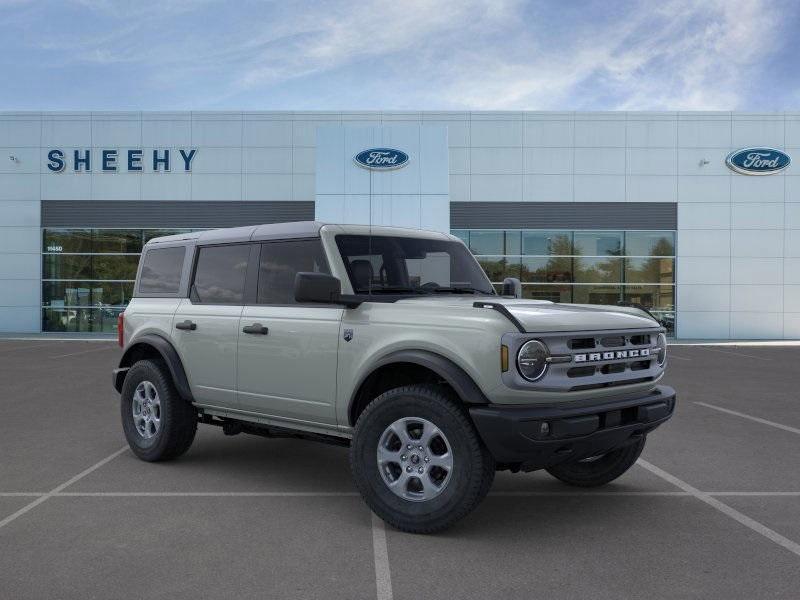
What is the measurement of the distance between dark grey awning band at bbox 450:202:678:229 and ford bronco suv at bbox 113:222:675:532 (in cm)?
2069

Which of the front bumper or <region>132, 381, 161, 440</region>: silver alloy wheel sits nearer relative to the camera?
the front bumper

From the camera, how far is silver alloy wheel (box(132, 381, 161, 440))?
6051mm

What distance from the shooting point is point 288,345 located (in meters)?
5.05

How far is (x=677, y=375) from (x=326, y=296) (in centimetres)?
1103

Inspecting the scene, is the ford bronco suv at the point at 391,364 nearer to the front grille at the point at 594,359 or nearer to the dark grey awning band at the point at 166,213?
the front grille at the point at 594,359

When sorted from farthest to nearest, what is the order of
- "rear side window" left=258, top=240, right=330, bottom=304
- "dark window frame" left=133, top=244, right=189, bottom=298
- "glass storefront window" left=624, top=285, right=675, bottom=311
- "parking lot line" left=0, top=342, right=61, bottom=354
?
"glass storefront window" left=624, top=285, right=675, bottom=311, "parking lot line" left=0, top=342, right=61, bottom=354, "dark window frame" left=133, top=244, right=189, bottom=298, "rear side window" left=258, top=240, right=330, bottom=304

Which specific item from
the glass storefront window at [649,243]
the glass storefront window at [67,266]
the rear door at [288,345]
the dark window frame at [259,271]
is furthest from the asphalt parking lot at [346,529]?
the glass storefront window at [67,266]

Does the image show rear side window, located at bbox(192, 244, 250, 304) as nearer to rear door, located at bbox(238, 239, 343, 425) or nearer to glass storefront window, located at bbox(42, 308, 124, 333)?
rear door, located at bbox(238, 239, 343, 425)

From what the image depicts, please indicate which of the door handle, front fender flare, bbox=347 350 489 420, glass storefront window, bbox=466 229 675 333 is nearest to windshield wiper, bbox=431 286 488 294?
front fender flare, bbox=347 350 489 420

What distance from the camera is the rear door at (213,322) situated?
5.50 m

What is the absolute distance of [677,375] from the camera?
13.7 metres

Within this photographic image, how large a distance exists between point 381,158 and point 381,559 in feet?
72.3

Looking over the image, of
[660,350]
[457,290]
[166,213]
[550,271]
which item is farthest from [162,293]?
[166,213]

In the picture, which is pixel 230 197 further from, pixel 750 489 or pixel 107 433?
pixel 750 489
